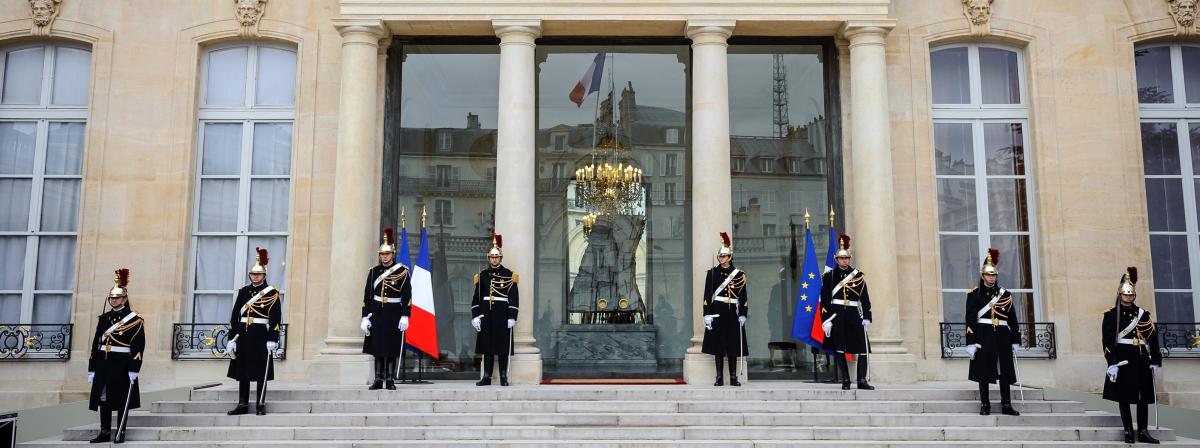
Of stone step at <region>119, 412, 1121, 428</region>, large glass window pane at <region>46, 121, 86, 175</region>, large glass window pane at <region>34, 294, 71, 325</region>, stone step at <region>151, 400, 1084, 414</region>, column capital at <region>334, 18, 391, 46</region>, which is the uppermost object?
column capital at <region>334, 18, 391, 46</region>

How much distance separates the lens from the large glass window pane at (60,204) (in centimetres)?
1445

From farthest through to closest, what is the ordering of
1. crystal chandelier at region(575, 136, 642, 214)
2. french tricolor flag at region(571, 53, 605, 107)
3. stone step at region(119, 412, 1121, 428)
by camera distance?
french tricolor flag at region(571, 53, 605, 107) → crystal chandelier at region(575, 136, 642, 214) → stone step at region(119, 412, 1121, 428)

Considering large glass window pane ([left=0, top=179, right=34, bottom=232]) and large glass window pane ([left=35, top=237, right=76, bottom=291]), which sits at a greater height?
large glass window pane ([left=0, top=179, right=34, bottom=232])

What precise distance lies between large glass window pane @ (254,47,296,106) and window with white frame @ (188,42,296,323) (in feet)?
0.05

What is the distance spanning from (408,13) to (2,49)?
21.2 feet

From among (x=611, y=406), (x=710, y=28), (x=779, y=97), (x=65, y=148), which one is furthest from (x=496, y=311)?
(x=65, y=148)

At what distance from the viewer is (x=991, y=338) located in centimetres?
1102

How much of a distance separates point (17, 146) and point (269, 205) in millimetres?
3913

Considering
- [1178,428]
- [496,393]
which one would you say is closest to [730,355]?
[496,393]

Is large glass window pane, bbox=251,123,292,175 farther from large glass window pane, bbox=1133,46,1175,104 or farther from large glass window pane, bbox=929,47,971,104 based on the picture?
large glass window pane, bbox=1133,46,1175,104

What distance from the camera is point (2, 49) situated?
14.8 m

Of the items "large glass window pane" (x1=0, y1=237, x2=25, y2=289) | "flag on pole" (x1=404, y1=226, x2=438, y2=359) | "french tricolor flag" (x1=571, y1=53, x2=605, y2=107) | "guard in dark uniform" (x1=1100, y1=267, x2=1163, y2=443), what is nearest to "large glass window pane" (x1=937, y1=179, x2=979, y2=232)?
"guard in dark uniform" (x1=1100, y1=267, x2=1163, y2=443)

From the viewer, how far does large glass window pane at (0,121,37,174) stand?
14633 millimetres

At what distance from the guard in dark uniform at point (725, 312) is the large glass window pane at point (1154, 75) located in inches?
289
